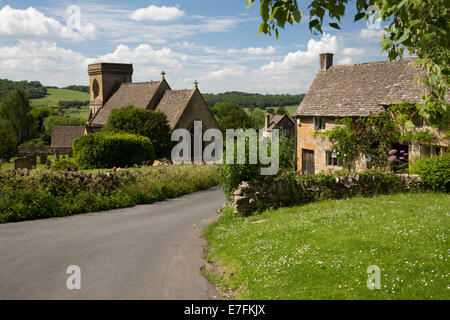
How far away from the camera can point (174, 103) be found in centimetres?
4741

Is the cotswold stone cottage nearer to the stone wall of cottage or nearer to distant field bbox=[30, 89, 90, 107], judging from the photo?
the stone wall of cottage

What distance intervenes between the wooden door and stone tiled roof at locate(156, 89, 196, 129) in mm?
17628

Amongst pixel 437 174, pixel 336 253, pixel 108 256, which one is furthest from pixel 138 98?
pixel 336 253

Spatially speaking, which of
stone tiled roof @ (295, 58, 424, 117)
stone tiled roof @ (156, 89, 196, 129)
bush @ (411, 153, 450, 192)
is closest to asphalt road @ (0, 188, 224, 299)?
bush @ (411, 153, 450, 192)

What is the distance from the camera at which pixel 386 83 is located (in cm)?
2708

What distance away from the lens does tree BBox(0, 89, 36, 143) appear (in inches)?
3344

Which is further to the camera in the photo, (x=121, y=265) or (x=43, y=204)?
(x=43, y=204)

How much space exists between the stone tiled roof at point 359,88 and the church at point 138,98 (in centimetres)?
1785

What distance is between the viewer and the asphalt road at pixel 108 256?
824cm

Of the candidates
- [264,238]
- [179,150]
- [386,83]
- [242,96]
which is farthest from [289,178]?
[242,96]

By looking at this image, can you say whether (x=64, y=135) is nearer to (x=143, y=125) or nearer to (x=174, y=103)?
(x=174, y=103)

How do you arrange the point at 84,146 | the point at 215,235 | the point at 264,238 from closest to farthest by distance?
1. the point at 264,238
2. the point at 215,235
3. the point at 84,146

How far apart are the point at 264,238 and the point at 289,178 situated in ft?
17.9
